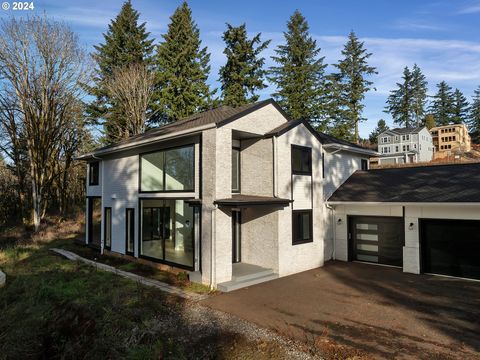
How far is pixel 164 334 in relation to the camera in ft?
20.6

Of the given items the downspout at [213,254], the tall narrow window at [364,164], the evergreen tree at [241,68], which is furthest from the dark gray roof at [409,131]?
the downspout at [213,254]

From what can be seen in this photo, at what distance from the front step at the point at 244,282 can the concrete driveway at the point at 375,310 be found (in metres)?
0.24

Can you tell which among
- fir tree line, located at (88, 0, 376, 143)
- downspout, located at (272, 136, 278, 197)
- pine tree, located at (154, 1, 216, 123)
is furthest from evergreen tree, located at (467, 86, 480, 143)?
downspout, located at (272, 136, 278, 197)

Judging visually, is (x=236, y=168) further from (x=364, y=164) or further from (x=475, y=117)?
(x=475, y=117)

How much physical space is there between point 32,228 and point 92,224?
763 centimetres

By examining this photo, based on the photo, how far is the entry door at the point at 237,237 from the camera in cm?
1190

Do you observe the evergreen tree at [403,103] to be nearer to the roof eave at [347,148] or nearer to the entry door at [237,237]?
the roof eave at [347,148]

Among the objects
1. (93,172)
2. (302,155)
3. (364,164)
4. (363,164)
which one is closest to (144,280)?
(302,155)

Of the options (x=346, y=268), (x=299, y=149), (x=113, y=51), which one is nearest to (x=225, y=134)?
(x=299, y=149)

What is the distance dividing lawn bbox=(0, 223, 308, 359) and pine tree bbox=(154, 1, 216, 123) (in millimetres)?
19992

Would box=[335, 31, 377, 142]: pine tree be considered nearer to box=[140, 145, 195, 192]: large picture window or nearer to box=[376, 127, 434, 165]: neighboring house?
box=[376, 127, 434, 165]: neighboring house

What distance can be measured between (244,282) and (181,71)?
2422 cm

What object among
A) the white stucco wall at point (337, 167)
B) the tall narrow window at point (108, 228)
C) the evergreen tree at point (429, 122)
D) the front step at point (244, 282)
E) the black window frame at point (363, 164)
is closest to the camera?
the front step at point (244, 282)

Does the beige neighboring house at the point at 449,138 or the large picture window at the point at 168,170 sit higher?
the beige neighboring house at the point at 449,138
